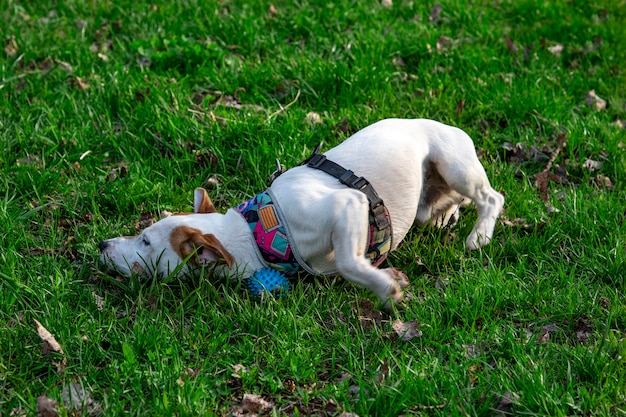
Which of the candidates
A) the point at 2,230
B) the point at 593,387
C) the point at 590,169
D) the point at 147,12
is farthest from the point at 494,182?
the point at 147,12

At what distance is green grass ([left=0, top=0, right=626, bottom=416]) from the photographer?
10.9 feet

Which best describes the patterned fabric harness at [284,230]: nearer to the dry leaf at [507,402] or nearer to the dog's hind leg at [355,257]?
the dog's hind leg at [355,257]

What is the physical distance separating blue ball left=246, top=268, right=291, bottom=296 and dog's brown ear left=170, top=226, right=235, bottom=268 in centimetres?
14

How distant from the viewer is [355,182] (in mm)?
4039

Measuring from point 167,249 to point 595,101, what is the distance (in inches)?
143

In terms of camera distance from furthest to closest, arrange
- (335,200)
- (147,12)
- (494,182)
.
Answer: (147,12), (494,182), (335,200)

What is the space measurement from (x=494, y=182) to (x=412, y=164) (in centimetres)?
91

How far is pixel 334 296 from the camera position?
155 inches

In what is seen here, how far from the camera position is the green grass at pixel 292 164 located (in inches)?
130

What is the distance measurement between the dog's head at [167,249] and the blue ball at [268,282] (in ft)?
0.49

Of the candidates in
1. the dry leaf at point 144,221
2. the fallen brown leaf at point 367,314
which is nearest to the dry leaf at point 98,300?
the dry leaf at point 144,221

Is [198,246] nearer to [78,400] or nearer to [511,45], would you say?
[78,400]

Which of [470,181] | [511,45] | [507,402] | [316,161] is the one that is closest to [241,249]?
[316,161]

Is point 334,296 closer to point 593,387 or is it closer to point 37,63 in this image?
point 593,387
